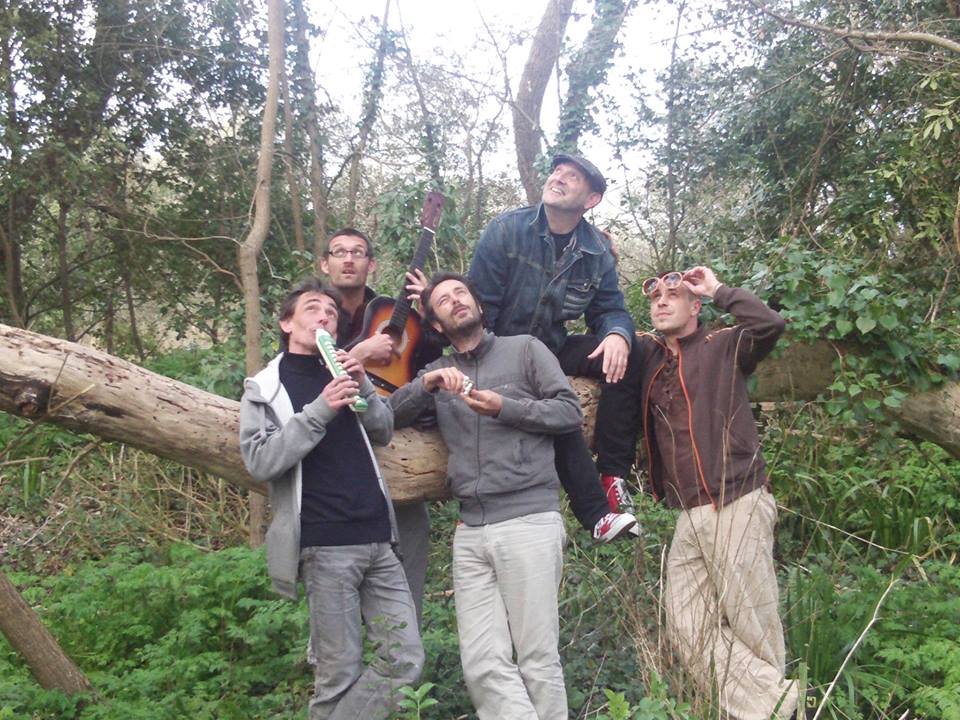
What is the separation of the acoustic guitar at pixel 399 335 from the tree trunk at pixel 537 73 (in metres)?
9.41

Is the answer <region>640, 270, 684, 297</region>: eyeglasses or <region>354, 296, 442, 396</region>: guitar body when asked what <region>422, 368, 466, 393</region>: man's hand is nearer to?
<region>354, 296, 442, 396</region>: guitar body

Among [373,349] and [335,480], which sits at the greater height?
[373,349]

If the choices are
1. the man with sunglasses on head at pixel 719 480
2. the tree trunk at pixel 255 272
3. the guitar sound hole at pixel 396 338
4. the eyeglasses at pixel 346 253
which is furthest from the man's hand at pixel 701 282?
the tree trunk at pixel 255 272

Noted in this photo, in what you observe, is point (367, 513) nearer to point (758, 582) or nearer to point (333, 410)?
point (333, 410)

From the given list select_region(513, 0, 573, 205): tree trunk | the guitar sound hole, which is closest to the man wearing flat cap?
the guitar sound hole

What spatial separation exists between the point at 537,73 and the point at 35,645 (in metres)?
11.2

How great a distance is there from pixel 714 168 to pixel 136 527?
6.83 m

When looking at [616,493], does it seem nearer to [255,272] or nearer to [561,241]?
[561,241]

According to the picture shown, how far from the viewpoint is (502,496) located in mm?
3447

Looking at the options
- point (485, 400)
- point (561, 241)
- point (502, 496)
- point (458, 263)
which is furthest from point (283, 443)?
point (458, 263)

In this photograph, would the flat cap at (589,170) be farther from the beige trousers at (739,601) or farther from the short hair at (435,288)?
the beige trousers at (739,601)

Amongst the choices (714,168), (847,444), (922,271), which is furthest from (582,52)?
(847,444)

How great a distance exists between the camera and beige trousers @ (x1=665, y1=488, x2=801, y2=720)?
3.45 metres

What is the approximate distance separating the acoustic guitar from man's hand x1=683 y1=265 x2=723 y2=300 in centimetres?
111
